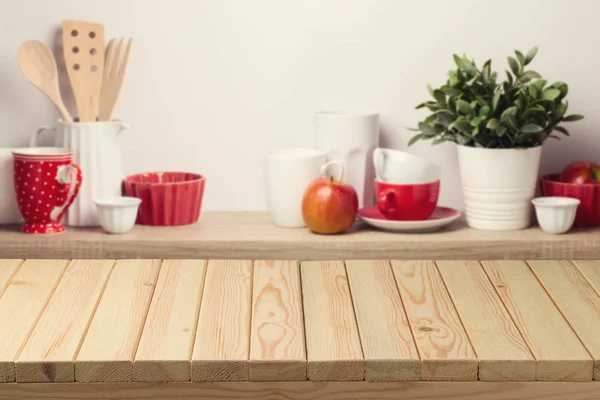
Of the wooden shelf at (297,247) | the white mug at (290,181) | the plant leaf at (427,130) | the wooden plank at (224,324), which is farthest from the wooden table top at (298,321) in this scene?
the plant leaf at (427,130)

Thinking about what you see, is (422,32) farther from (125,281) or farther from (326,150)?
(125,281)

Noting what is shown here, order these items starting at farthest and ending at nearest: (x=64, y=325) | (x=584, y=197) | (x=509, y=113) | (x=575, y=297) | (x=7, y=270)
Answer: (x=584, y=197) < (x=509, y=113) < (x=7, y=270) < (x=575, y=297) < (x=64, y=325)

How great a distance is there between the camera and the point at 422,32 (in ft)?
6.37

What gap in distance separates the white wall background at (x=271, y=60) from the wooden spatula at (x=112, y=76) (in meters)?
0.05

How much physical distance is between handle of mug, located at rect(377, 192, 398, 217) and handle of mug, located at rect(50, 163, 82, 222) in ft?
1.79

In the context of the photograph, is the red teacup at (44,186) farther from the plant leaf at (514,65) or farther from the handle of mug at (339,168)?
the plant leaf at (514,65)

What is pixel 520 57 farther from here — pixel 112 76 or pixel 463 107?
pixel 112 76

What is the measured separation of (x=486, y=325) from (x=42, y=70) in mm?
993

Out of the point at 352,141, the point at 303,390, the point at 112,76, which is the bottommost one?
the point at 303,390

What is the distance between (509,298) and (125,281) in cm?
57

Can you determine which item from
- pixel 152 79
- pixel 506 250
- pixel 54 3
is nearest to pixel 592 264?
pixel 506 250

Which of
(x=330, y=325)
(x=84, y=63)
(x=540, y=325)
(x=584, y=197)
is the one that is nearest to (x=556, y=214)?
(x=584, y=197)

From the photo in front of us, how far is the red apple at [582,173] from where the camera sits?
187 centimetres

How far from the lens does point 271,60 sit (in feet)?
6.39
